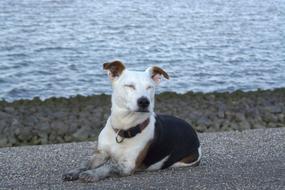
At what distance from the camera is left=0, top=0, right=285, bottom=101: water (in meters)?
21.9

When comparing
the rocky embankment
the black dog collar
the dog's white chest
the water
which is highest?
the black dog collar

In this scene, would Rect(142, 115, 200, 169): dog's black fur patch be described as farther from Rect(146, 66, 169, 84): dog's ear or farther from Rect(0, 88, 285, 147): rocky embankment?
Rect(0, 88, 285, 147): rocky embankment

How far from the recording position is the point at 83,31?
34.1 m

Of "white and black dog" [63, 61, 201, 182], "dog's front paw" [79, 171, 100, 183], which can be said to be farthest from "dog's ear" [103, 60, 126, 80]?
"dog's front paw" [79, 171, 100, 183]

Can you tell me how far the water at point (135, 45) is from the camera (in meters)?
21.9

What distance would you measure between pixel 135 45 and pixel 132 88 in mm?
22674

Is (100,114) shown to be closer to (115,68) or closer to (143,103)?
(115,68)

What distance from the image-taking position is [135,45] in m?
29.6

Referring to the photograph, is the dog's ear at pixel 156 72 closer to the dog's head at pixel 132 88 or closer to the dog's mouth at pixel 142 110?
the dog's head at pixel 132 88

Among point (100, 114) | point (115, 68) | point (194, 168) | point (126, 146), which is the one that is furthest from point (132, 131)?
point (100, 114)

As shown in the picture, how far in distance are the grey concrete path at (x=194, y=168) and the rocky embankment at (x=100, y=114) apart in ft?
7.67

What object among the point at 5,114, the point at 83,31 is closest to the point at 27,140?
the point at 5,114

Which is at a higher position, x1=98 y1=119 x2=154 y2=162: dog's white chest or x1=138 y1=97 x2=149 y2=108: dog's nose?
x1=138 y1=97 x2=149 y2=108: dog's nose

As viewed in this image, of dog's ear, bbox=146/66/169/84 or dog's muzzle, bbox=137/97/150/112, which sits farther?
dog's ear, bbox=146/66/169/84
